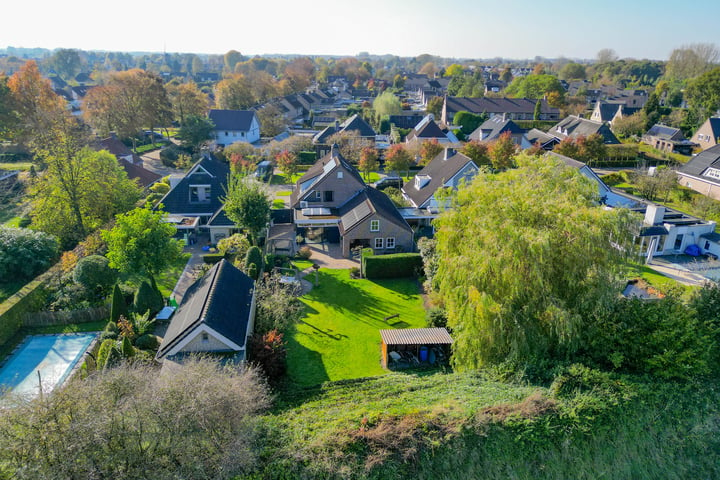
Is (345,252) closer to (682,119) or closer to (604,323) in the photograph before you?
(604,323)

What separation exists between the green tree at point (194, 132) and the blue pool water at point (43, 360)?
4690cm

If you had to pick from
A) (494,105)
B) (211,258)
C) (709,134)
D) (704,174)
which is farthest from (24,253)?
(709,134)

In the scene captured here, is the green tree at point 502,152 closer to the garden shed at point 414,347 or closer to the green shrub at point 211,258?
the green shrub at point 211,258

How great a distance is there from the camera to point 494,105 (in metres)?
90.6

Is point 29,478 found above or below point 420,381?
above

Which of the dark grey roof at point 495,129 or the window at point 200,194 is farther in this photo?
the dark grey roof at point 495,129

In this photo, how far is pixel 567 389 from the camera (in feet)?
50.0

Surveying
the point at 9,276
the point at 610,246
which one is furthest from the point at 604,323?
the point at 9,276

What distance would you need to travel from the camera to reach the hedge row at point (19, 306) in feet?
78.5

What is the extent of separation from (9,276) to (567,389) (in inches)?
1366

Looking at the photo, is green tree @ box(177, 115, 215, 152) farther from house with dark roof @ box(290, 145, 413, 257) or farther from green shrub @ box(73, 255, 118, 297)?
green shrub @ box(73, 255, 118, 297)

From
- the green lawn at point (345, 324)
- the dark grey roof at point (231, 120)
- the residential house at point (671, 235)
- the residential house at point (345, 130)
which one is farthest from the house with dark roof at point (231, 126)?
the residential house at point (671, 235)

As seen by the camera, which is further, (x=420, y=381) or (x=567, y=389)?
(x=420, y=381)

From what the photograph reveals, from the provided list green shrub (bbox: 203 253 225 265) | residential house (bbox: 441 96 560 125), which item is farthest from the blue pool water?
residential house (bbox: 441 96 560 125)
